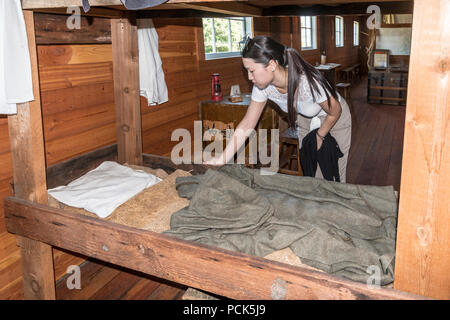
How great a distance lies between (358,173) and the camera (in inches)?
169

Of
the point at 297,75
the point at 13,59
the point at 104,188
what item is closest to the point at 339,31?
the point at 297,75

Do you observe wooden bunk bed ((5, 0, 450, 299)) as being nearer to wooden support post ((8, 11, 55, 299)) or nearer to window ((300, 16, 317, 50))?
wooden support post ((8, 11, 55, 299))

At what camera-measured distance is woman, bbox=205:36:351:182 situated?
2.03 meters

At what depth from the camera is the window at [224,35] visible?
4.20 m

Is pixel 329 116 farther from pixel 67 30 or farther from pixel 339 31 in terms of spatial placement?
pixel 339 31

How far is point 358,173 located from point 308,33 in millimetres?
5203

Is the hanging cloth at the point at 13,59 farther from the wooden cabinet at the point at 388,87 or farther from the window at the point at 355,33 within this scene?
the window at the point at 355,33

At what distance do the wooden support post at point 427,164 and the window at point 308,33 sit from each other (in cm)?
748

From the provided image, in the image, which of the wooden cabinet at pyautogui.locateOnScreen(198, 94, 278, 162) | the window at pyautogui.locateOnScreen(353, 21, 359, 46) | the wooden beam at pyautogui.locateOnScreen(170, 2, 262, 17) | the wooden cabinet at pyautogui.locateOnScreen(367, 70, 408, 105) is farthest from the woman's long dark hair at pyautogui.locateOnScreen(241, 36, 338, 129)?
the window at pyautogui.locateOnScreen(353, 21, 359, 46)

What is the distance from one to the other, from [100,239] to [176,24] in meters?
2.22
